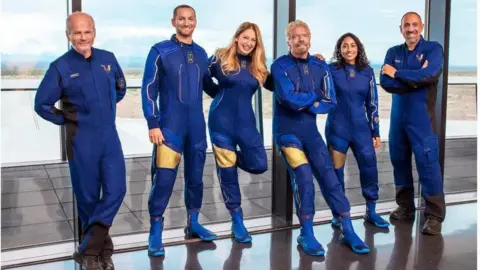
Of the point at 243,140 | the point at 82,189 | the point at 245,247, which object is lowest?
the point at 245,247

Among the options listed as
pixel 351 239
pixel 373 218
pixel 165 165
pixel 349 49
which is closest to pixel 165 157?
pixel 165 165

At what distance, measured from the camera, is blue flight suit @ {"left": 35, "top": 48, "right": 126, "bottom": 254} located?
257cm

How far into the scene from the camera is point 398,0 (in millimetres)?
4441

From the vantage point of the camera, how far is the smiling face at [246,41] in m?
3.04

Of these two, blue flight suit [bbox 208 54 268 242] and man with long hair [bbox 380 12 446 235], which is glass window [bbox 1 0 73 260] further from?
man with long hair [bbox 380 12 446 235]

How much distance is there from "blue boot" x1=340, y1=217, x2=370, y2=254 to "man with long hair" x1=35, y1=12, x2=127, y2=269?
1.34 meters

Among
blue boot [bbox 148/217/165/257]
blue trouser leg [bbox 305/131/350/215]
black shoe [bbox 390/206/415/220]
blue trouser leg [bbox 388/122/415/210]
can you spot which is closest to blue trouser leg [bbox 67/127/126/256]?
blue boot [bbox 148/217/165/257]

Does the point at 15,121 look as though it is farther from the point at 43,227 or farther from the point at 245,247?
the point at 245,247

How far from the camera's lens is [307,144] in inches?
123

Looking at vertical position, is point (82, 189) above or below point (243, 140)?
below

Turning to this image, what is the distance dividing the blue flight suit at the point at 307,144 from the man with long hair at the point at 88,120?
99cm

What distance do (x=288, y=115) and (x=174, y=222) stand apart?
118 centimetres

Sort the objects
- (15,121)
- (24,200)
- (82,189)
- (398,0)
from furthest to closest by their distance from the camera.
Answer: (398,0)
(24,200)
(15,121)
(82,189)

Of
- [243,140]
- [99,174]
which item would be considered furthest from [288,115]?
[99,174]
